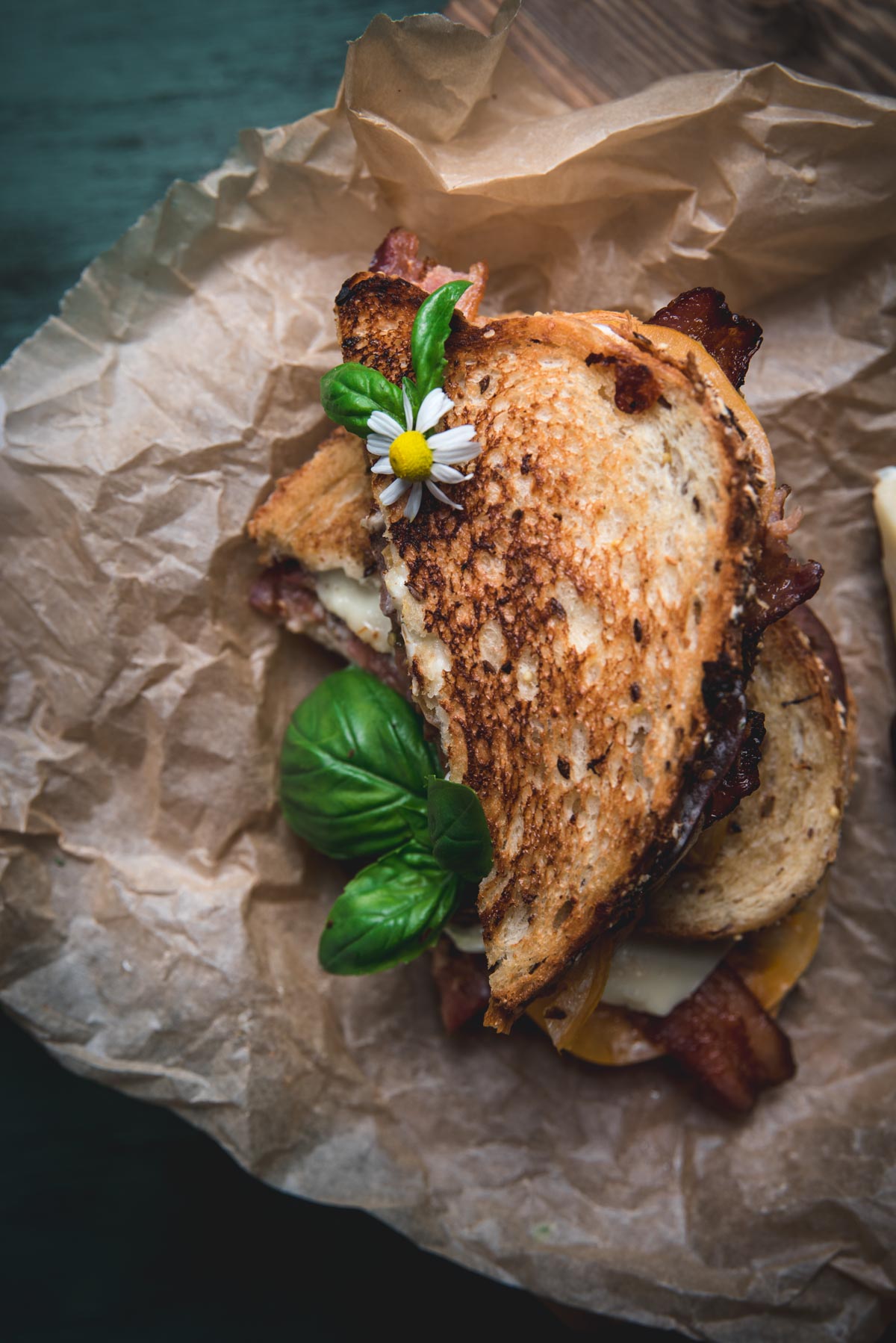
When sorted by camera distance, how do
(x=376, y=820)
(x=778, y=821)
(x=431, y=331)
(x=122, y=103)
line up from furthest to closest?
(x=122, y=103) → (x=778, y=821) → (x=376, y=820) → (x=431, y=331)

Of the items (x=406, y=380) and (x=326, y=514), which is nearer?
(x=406, y=380)

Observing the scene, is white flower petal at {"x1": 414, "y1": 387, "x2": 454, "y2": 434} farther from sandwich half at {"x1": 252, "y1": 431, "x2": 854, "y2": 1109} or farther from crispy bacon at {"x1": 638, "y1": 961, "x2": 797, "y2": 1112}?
crispy bacon at {"x1": 638, "y1": 961, "x2": 797, "y2": 1112}

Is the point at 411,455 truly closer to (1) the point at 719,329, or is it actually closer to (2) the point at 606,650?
(2) the point at 606,650

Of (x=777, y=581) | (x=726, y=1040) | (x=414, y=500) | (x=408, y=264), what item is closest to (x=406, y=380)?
(x=414, y=500)

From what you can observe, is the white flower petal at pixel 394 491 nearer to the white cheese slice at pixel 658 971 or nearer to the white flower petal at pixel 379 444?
the white flower petal at pixel 379 444

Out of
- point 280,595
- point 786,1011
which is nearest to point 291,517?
point 280,595
